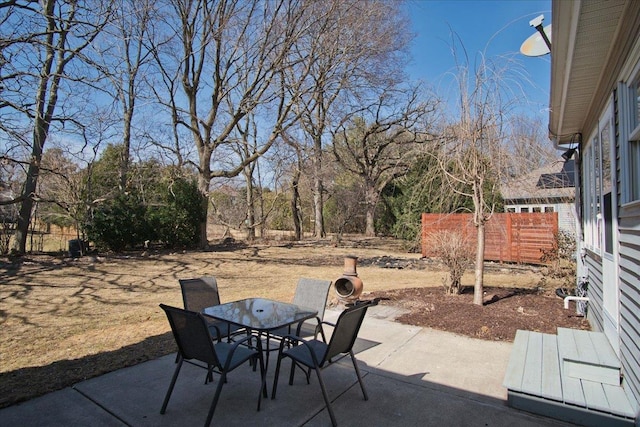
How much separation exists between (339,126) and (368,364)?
19.4 meters

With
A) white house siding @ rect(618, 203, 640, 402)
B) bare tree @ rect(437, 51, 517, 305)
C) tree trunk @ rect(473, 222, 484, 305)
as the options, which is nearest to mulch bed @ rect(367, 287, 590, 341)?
tree trunk @ rect(473, 222, 484, 305)

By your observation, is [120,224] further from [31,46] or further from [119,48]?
[31,46]

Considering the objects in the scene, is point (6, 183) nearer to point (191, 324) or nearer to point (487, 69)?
point (191, 324)

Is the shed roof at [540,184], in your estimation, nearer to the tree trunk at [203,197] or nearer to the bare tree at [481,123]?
the bare tree at [481,123]

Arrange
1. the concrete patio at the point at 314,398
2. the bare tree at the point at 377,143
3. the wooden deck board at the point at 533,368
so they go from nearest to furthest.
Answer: the concrete patio at the point at 314,398 < the wooden deck board at the point at 533,368 < the bare tree at the point at 377,143

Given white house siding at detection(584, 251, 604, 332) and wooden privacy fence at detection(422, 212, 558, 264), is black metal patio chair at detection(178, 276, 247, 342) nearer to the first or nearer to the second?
white house siding at detection(584, 251, 604, 332)

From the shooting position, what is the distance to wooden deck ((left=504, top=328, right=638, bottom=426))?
260 centimetres

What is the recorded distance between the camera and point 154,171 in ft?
49.6

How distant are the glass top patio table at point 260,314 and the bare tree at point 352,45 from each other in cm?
1160

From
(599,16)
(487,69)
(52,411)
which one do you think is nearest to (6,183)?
(52,411)

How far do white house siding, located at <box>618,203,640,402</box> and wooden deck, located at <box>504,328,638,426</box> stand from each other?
0.16m

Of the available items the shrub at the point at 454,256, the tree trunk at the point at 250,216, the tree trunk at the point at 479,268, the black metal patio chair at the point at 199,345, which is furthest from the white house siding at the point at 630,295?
the tree trunk at the point at 250,216

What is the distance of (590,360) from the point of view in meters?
3.10

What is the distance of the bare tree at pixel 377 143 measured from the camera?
21781mm
